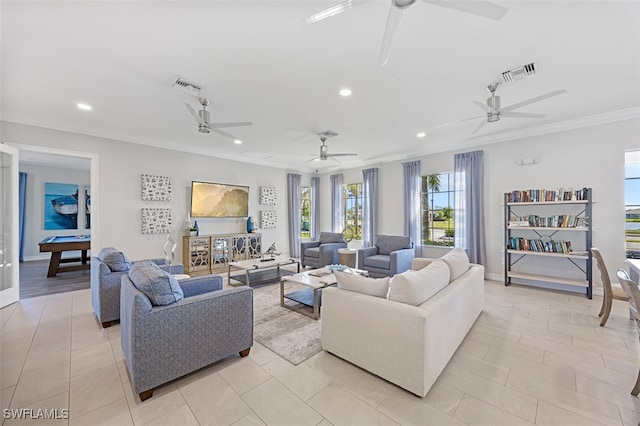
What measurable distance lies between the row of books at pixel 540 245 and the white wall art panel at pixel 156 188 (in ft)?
22.7

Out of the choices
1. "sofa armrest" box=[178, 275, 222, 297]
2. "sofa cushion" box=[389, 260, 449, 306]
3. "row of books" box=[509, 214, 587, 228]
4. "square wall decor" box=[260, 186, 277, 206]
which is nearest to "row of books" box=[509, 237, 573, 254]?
"row of books" box=[509, 214, 587, 228]

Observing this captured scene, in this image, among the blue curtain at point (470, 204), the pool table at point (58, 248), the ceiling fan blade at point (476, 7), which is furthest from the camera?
the pool table at point (58, 248)

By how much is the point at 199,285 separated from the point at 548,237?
5704 millimetres

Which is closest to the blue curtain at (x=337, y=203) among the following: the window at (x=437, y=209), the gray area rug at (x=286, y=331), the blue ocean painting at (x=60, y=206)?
the window at (x=437, y=209)

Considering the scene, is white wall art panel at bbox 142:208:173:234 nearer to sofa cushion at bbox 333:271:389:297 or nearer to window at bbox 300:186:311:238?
window at bbox 300:186:311:238

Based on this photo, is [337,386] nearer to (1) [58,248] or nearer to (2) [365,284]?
(2) [365,284]

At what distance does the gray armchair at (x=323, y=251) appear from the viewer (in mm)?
5961

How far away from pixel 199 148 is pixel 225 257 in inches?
103

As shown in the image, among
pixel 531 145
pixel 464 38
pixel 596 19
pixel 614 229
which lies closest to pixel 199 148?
pixel 464 38

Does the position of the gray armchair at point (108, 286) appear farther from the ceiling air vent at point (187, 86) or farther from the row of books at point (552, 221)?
the row of books at point (552, 221)

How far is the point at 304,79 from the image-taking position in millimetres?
2965

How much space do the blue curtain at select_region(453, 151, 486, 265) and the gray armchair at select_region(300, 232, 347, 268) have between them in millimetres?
2654

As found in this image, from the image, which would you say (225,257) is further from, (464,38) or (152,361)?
(464,38)

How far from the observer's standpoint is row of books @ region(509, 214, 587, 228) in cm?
421
